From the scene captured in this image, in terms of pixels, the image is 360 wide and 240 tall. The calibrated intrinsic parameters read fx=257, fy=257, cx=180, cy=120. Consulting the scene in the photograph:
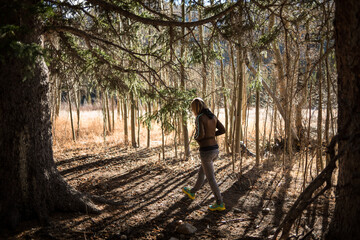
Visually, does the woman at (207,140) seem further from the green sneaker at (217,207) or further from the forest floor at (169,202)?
the forest floor at (169,202)

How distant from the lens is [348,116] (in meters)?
2.16

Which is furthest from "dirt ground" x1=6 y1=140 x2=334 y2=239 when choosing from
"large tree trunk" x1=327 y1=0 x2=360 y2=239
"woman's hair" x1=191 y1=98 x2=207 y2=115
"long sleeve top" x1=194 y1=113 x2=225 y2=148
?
"woman's hair" x1=191 y1=98 x2=207 y2=115

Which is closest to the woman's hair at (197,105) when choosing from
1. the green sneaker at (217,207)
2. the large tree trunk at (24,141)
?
the green sneaker at (217,207)

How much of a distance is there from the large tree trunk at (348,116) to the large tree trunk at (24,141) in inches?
116

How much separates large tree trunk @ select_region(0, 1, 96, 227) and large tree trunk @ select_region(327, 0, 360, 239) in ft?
9.70

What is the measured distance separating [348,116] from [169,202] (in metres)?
3.14

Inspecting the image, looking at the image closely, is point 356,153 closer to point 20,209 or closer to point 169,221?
point 169,221

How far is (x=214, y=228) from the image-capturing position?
3.59 meters

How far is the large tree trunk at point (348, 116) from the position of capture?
6.73ft

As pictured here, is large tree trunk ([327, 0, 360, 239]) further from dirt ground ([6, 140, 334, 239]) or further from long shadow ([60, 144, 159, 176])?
long shadow ([60, 144, 159, 176])

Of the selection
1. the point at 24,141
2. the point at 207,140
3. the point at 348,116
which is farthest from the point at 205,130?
the point at 24,141

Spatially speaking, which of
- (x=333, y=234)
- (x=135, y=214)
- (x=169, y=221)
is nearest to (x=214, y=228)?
(x=169, y=221)

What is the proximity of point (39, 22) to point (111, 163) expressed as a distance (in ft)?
15.3

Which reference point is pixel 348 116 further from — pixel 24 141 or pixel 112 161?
pixel 112 161
